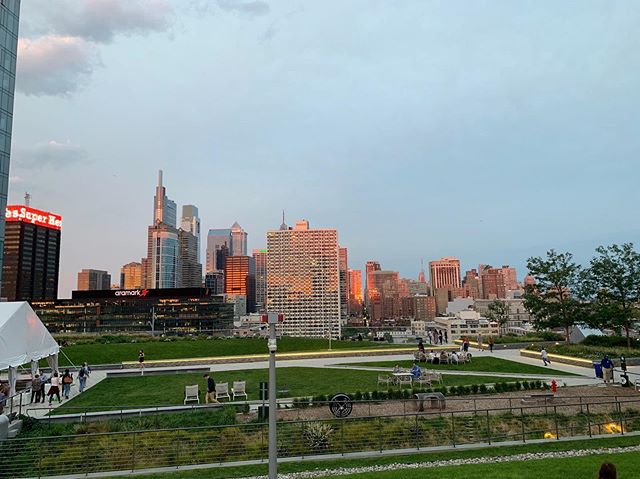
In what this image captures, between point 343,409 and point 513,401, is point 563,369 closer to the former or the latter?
point 513,401

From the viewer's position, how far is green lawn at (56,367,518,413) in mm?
22344

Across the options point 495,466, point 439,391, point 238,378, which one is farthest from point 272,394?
point 238,378

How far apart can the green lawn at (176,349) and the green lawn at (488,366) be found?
9.56 meters

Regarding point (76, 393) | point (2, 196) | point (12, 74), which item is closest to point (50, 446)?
point (76, 393)

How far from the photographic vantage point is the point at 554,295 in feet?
136

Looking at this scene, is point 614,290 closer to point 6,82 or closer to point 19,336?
point 19,336

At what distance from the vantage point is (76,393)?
25.1m

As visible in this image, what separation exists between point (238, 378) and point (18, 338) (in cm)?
1244

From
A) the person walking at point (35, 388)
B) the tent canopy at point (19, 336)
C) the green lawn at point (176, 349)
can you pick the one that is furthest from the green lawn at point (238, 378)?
the green lawn at point (176, 349)

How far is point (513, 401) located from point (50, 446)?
1824cm

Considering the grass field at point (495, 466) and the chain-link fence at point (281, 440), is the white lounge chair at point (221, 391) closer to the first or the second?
the chain-link fence at point (281, 440)

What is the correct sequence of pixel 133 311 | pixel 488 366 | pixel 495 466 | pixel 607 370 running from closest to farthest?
1. pixel 495 466
2. pixel 607 370
3. pixel 488 366
4. pixel 133 311

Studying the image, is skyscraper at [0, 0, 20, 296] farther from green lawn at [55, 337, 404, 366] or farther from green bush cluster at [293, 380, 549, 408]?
green bush cluster at [293, 380, 549, 408]

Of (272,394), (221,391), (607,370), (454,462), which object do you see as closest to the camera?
(272,394)
